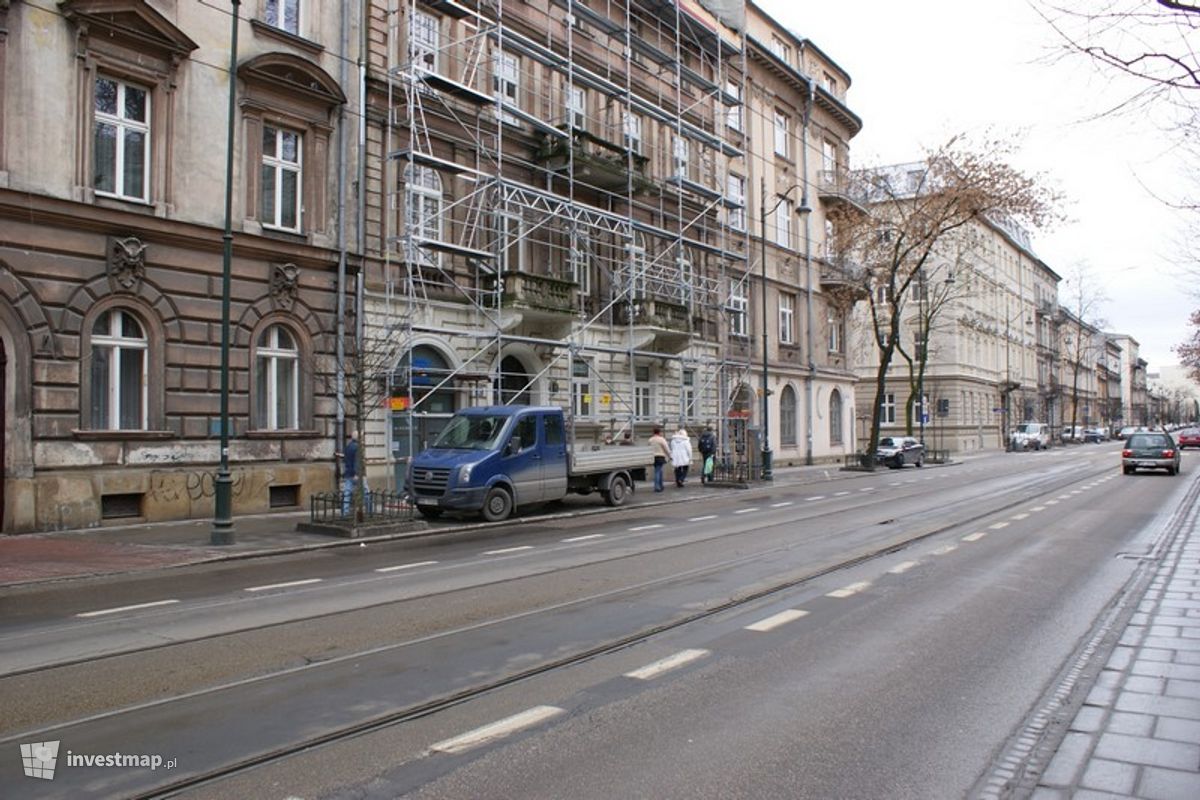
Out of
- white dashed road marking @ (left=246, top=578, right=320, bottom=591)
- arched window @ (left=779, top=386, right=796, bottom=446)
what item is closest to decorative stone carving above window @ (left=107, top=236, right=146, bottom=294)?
white dashed road marking @ (left=246, top=578, right=320, bottom=591)

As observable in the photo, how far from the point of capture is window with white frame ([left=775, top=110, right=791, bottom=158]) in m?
39.8

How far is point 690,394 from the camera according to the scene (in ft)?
107

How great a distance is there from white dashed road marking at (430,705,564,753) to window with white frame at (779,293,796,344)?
117 ft

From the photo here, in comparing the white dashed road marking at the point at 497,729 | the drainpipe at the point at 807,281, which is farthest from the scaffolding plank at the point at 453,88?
the drainpipe at the point at 807,281

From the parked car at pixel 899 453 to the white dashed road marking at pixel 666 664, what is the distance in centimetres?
3398

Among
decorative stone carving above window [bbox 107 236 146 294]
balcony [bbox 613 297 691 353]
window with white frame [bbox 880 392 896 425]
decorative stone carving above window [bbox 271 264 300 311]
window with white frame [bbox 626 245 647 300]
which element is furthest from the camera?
window with white frame [bbox 880 392 896 425]

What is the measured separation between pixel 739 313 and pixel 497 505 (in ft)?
70.9

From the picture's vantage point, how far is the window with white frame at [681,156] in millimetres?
31109

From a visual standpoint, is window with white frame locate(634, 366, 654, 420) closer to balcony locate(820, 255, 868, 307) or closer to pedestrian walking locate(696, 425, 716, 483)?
pedestrian walking locate(696, 425, 716, 483)

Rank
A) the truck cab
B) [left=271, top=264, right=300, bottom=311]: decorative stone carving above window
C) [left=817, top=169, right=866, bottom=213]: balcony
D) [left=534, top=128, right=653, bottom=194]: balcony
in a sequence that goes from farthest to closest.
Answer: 1. [left=817, top=169, right=866, bottom=213]: balcony
2. [left=534, top=128, right=653, bottom=194]: balcony
3. [left=271, top=264, right=300, bottom=311]: decorative stone carving above window
4. the truck cab

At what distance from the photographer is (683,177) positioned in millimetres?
31422

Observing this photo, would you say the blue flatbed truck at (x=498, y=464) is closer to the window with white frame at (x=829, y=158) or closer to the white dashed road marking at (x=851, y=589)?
the white dashed road marking at (x=851, y=589)

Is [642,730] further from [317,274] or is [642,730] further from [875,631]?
[317,274]

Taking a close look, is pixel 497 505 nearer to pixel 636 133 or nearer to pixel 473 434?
pixel 473 434
